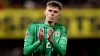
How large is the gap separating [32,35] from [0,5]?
908cm

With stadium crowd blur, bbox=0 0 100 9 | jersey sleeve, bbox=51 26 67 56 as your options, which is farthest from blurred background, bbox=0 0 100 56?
jersey sleeve, bbox=51 26 67 56

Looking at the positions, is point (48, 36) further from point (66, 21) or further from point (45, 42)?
point (66, 21)

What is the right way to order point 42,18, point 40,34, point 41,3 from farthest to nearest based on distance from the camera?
point 41,3, point 42,18, point 40,34

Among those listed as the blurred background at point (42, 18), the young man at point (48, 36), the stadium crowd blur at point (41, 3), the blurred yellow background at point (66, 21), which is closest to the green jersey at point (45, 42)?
the young man at point (48, 36)

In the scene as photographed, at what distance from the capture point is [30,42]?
219 centimetres

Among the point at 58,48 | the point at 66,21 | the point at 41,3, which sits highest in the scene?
the point at 41,3

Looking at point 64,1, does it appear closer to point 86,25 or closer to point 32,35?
point 86,25

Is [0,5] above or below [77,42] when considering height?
above

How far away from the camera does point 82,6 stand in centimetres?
1155

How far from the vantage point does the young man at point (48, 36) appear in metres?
2.14

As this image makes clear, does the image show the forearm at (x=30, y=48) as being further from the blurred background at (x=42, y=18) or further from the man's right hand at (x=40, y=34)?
the blurred background at (x=42, y=18)

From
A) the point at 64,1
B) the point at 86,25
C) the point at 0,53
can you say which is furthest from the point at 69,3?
the point at 0,53

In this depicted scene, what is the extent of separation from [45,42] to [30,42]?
90mm

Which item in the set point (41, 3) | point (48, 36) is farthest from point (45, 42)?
point (41, 3)
